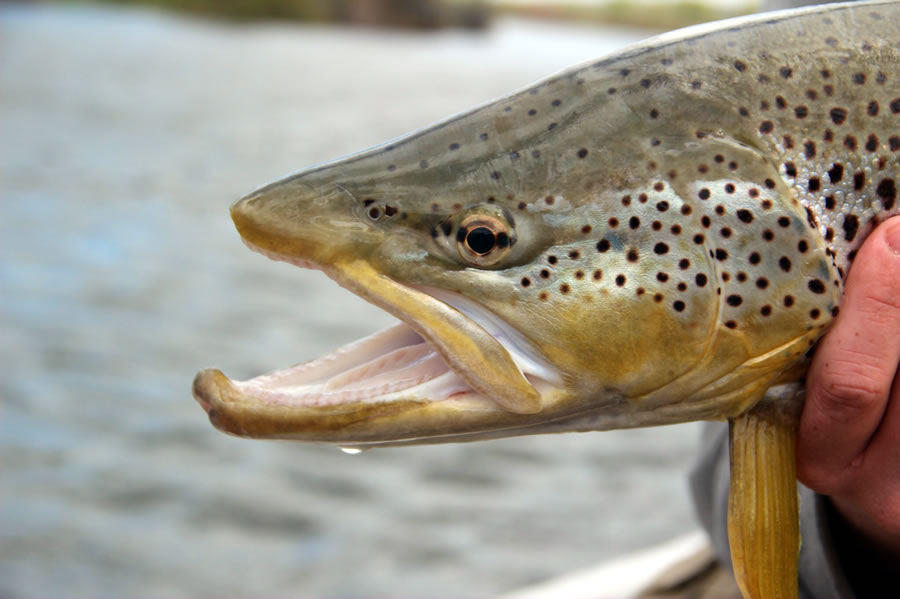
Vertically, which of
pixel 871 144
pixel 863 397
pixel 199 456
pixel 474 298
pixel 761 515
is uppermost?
pixel 871 144

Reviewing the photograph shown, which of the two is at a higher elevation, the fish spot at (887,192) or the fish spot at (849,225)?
the fish spot at (887,192)

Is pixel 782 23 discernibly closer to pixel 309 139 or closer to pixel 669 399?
pixel 669 399

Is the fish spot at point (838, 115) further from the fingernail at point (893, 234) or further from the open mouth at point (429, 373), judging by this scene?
the open mouth at point (429, 373)

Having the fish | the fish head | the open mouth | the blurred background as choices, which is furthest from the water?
the open mouth

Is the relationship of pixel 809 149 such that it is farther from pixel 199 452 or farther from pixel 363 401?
pixel 199 452

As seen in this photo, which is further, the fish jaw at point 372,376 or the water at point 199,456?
the water at point 199,456

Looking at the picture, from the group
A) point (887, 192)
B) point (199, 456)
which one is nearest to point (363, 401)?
point (887, 192)

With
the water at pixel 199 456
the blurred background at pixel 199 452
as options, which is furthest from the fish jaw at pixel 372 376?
the blurred background at pixel 199 452

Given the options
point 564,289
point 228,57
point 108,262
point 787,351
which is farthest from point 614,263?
point 228,57
